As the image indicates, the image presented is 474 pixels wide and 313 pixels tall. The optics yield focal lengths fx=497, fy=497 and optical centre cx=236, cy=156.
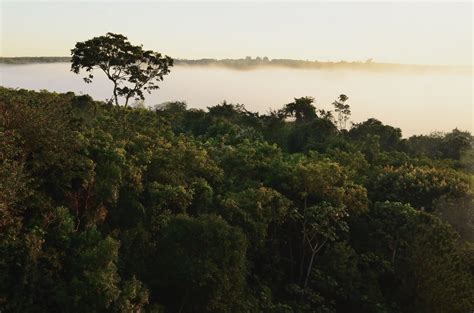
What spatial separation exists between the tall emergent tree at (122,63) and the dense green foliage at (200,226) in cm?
577

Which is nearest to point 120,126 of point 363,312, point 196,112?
point 363,312

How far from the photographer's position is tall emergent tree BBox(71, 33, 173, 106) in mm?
34000

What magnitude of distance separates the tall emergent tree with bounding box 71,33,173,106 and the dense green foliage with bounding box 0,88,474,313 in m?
5.77

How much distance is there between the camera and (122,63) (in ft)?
114

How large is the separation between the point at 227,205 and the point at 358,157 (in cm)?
1523

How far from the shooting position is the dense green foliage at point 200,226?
502 inches

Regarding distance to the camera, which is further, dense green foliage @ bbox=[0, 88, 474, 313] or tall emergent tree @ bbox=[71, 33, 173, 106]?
tall emergent tree @ bbox=[71, 33, 173, 106]

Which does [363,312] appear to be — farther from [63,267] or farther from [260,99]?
[260,99]

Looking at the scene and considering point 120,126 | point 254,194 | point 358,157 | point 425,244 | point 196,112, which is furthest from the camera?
point 196,112

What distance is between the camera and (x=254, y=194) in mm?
19406

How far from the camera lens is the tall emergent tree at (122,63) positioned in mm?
34000

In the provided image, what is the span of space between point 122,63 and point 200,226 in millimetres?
22764

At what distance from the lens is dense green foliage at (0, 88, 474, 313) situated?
12750 mm

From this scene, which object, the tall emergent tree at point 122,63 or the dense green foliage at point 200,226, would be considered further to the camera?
the tall emergent tree at point 122,63
